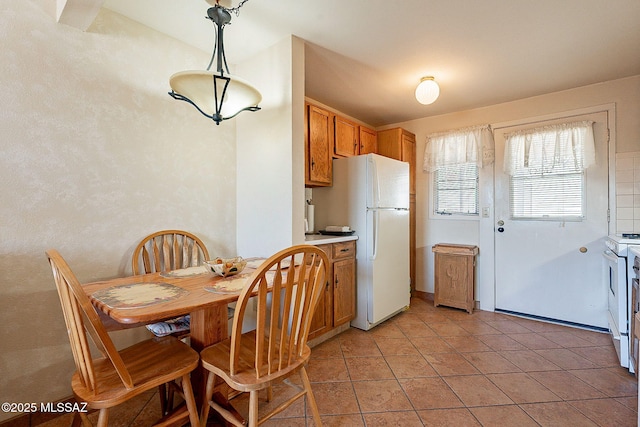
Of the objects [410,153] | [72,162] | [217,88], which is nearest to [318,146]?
[217,88]

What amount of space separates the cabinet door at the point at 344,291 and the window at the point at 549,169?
6.65 feet

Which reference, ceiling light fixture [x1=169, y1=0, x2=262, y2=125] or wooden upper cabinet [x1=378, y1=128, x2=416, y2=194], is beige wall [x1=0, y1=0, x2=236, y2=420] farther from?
wooden upper cabinet [x1=378, y1=128, x2=416, y2=194]

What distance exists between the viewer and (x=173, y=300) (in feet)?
3.82

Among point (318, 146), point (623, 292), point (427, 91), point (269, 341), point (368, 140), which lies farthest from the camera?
point (368, 140)

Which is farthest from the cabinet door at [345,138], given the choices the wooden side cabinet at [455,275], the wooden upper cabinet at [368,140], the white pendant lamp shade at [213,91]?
the wooden side cabinet at [455,275]

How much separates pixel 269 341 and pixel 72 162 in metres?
1.53

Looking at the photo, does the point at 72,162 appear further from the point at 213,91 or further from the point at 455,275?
the point at 455,275

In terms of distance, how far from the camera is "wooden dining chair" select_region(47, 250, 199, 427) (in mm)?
982

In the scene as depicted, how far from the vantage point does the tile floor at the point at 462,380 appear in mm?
1583

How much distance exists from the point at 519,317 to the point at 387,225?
1852 mm

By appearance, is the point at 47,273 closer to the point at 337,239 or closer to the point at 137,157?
the point at 137,157

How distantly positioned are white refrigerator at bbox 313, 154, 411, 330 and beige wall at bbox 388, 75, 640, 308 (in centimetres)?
83

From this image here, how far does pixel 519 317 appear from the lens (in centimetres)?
312

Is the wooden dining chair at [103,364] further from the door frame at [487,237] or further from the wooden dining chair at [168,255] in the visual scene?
the door frame at [487,237]
